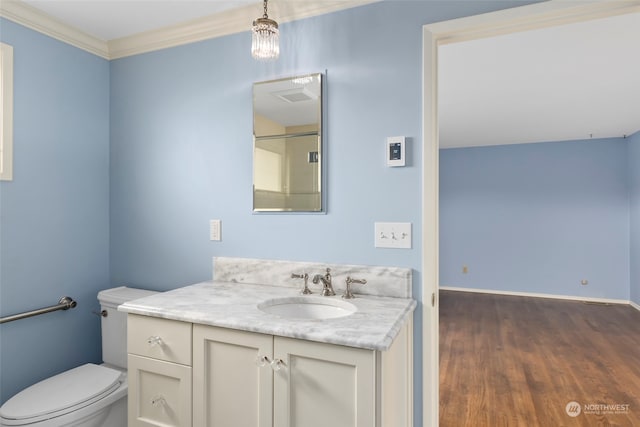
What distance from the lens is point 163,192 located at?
2113 millimetres

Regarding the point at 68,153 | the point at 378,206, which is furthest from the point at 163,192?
the point at 378,206

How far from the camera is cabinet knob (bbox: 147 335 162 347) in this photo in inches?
54.8

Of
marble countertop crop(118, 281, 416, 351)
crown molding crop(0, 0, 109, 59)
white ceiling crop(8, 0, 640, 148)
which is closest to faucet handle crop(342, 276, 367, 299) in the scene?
marble countertop crop(118, 281, 416, 351)

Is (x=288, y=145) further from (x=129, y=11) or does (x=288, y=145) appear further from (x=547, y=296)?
(x=547, y=296)

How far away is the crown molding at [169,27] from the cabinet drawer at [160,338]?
1.47 m

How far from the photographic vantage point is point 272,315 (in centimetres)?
130

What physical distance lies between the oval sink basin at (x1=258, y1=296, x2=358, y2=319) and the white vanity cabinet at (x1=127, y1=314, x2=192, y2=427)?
0.36 m

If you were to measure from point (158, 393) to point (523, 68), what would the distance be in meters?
Answer: 3.08

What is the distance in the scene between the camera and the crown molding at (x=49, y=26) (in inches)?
69.9

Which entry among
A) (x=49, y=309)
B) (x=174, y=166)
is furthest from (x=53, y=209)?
(x=174, y=166)

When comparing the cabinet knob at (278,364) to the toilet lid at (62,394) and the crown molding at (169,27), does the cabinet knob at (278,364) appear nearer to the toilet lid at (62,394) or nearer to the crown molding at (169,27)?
the toilet lid at (62,394)

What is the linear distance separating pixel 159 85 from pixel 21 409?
1692mm

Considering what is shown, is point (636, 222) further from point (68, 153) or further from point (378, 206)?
point (68, 153)

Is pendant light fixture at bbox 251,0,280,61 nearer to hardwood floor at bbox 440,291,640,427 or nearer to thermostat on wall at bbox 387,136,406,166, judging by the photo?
thermostat on wall at bbox 387,136,406,166
